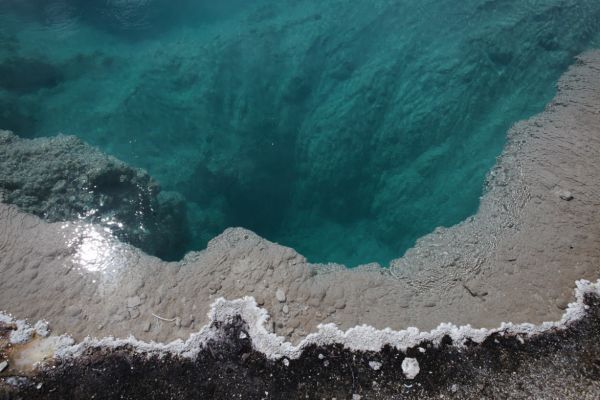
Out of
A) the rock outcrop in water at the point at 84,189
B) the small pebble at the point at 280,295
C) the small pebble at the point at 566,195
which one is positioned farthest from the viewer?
the rock outcrop in water at the point at 84,189

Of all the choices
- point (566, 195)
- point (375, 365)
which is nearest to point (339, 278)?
point (375, 365)

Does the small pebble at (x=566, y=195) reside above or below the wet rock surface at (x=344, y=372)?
above

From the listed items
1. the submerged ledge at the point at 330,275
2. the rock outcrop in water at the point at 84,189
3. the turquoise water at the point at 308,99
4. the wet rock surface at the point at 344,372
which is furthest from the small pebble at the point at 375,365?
the rock outcrop in water at the point at 84,189

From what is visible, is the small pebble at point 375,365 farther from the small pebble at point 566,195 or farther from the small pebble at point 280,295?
the small pebble at point 566,195

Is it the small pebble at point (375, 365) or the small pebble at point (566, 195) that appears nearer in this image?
→ the small pebble at point (375, 365)

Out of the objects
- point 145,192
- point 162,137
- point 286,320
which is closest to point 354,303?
point 286,320

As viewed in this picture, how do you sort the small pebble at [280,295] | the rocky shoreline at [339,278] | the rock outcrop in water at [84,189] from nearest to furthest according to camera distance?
1. the rocky shoreline at [339,278]
2. the small pebble at [280,295]
3. the rock outcrop in water at [84,189]
